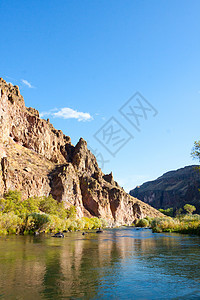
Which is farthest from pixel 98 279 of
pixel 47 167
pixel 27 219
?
pixel 47 167

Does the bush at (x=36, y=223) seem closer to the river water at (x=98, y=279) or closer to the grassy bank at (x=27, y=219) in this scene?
the grassy bank at (x=27, y=219)

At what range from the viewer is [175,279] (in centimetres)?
1210

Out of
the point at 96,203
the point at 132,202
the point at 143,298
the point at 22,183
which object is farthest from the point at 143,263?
the point at 132,202

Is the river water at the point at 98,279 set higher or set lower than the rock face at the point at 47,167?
lower

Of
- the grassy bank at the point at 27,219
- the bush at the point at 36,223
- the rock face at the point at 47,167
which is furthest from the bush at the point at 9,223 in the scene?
the rock face at the point at 47,167

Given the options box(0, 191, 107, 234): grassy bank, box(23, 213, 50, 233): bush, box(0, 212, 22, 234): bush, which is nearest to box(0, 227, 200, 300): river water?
box(0, 212, 22, 234): bush

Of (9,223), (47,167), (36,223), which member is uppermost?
(47,167)

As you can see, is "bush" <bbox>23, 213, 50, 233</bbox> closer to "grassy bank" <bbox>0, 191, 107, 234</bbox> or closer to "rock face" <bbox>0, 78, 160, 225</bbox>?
"grassy bank" <bbox>0, 191, 107, 234</bbox>

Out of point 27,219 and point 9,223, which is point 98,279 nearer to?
point 9,223

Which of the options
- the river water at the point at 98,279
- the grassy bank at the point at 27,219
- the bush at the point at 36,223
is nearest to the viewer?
the river water at the point at 98,279

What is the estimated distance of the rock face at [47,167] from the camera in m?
83.8

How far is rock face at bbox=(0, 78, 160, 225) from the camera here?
83812mm

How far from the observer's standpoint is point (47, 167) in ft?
348

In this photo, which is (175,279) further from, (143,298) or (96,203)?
(96,203)
